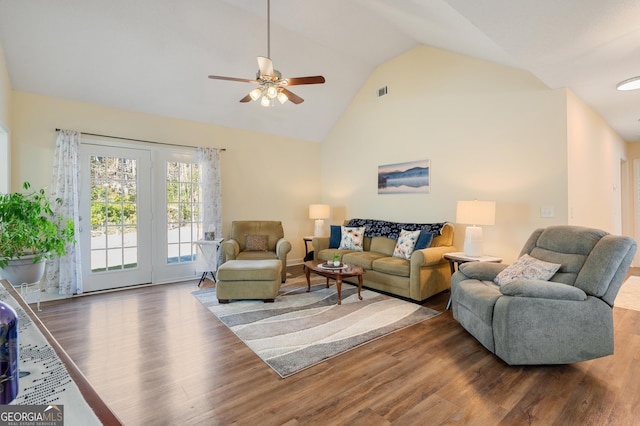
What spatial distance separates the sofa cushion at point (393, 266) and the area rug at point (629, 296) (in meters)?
2.35

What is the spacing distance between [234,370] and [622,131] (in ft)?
23.5

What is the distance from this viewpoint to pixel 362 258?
4461 millimetres

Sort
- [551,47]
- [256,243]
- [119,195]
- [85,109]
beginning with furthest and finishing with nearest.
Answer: [256,243] → [119,195] → [85,109] → [551,47]

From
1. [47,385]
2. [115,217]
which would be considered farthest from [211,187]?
[47,385]

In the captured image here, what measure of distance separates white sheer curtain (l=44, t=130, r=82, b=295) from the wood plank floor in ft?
4.14

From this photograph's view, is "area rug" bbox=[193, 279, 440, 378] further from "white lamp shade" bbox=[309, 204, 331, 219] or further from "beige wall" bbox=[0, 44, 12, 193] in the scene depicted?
"beige wall" bbox=[0, 44, 12, 193]

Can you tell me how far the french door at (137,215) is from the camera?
4344mm

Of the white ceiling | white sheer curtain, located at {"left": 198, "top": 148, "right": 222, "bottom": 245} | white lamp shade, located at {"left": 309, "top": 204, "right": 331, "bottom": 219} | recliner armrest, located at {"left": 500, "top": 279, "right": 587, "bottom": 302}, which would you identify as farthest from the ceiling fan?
white lamp shade, located at {"left": 309, "top": 204, "right": 331, "bottom": 219}

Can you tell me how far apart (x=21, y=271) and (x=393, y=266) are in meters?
4.31

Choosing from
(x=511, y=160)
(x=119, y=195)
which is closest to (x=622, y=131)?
(x=511, y=160)

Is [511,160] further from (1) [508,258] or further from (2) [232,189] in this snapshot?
(2) [232,189]

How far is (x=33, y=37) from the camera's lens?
11.4 feet

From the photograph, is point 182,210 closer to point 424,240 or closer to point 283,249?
point 283,249

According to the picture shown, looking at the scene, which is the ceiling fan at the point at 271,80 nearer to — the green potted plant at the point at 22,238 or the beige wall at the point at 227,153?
the beige wall at the point at 227,153
